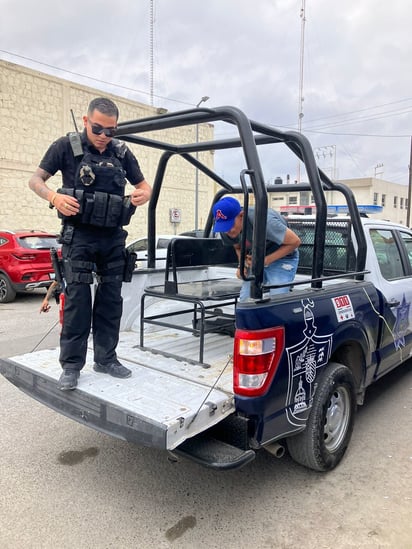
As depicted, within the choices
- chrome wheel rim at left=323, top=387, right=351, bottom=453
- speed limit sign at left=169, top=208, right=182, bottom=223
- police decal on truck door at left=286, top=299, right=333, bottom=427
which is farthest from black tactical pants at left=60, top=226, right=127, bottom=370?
speed limit sign at left=169, top=208, right=182, bottom=223

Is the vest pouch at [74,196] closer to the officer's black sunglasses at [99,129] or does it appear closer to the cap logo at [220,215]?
the officer's black sunglasses at [99,129]

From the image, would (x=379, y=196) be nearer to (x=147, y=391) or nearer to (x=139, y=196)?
(x=139, y=196)

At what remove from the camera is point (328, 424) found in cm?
311

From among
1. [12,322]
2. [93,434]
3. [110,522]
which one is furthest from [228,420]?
[12,322]

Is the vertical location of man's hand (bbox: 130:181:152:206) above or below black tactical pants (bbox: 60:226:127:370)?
above

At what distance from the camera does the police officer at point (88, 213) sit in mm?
2838

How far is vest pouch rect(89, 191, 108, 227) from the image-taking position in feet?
9.30

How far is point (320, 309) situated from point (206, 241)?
6.03 ft

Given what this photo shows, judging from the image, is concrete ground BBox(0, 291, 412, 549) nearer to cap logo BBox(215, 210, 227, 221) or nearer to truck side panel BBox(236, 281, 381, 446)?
truck side panel BBox(236, 281, 381, 446)

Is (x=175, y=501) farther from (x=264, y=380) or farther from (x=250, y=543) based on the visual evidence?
(x=264, y=380)

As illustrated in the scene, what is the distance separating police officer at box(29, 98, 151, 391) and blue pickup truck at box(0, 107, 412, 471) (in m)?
0.21

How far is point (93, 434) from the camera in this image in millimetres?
3674

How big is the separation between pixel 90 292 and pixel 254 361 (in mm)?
1246

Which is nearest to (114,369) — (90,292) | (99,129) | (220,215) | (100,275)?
(90,292)
